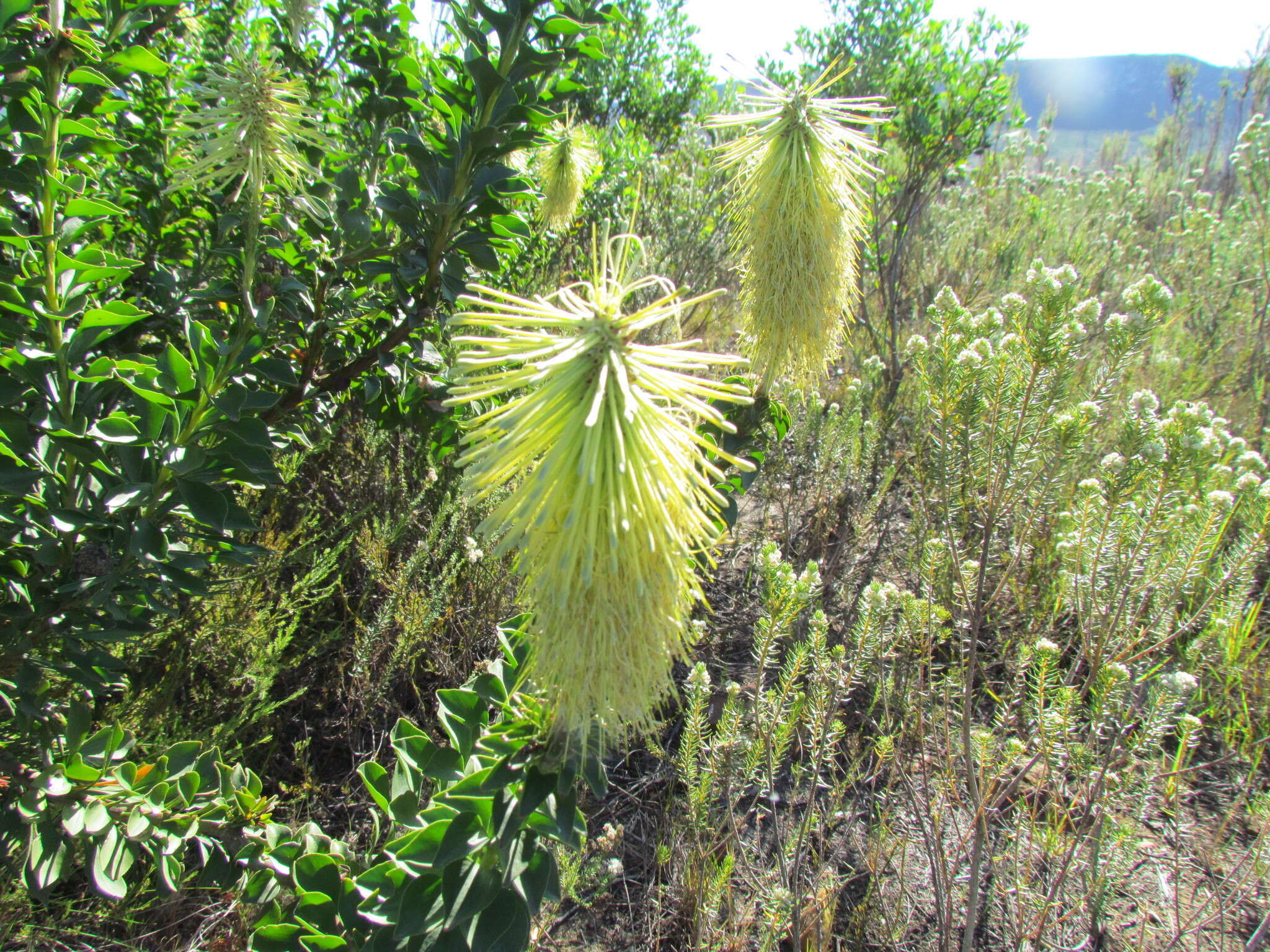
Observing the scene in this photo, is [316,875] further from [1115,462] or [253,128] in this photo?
[1115,462]

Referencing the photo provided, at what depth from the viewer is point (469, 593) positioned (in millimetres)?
2699

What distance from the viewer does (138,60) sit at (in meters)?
1.28

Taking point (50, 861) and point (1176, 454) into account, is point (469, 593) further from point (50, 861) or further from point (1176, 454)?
point (1176, 454)

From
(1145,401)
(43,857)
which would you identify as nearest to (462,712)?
(43,857)

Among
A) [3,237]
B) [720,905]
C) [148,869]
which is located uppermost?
[3,237]

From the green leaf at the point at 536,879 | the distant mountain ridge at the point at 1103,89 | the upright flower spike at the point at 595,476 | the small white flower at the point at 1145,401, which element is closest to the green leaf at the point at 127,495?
the upright flower spike at the point at 595,476

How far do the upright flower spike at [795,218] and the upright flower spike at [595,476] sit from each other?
682 millimetres

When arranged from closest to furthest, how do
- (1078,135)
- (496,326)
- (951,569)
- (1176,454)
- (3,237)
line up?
(496,326) → (3,237) → (1176,454) → (951,569) → (1078,135)

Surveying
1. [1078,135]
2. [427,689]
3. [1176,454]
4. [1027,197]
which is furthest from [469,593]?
[1078,135]

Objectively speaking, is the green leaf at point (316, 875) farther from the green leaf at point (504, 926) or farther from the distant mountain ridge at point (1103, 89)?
the distant mountain ridge at point (1103, 89)

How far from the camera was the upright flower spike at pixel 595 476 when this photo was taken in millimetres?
835

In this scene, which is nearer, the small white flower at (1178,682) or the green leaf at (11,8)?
→ the green leaf at (11,8)

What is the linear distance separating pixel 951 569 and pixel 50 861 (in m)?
2.67

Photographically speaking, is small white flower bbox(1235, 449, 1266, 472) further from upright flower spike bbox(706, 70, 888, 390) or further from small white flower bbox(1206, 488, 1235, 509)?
upright flower spike bbox(706, 70, 888, 390)
